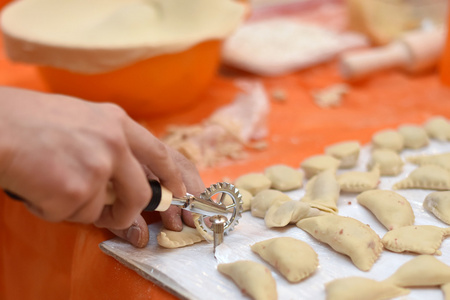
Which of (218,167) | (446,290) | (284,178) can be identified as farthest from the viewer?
(218,167)

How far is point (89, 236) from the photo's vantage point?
2.94 ft

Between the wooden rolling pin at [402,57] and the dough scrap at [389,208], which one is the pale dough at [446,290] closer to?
the dough scrap at [389,208]

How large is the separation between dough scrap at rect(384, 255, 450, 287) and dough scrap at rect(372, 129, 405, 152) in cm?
46

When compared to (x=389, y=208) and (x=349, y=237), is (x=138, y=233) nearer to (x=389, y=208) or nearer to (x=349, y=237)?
(x=349, y=237)

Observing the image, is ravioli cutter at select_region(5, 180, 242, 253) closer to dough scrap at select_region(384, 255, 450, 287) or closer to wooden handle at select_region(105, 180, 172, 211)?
wooden handle at select_region(105, 180, 172, 211)

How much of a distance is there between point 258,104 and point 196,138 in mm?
307

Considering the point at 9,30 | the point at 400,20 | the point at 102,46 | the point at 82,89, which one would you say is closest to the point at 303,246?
the point at 102,46

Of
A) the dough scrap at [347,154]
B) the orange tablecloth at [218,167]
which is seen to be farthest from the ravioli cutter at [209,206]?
the dough scrap at [347,154]

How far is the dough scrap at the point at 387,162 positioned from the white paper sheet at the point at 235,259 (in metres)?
0.14

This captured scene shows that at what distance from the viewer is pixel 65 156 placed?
59 centimetres

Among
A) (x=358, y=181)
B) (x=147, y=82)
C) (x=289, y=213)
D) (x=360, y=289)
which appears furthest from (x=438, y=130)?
(x=147, y=82)

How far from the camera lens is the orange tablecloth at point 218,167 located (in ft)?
2.90

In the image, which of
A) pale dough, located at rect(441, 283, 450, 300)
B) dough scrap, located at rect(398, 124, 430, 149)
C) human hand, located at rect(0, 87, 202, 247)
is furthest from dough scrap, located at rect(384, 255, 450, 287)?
dough scrap, located at rect(398, 124, 430, 149)

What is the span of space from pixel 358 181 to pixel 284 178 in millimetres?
151
